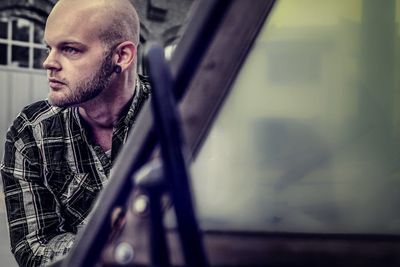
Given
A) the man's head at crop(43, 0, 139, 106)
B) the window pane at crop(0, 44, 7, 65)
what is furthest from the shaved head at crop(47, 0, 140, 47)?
the window pane at crop(0, 44, 7, 65)

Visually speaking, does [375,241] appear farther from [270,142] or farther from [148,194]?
[148,194]

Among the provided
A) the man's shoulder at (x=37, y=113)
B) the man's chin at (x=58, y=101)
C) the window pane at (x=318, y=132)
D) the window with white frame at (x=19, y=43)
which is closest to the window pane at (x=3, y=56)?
the window with white frame at (x=19, y=43)

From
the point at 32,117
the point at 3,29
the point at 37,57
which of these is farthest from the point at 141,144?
the point at 37,57

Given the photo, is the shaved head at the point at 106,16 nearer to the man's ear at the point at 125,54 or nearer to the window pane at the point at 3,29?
the man's ear at the point at 125,54

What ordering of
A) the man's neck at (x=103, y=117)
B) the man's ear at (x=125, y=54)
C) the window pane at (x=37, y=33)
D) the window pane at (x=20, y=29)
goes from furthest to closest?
the window pane at (x=37, y=33) → the window pane at (x=20, y=29) → the man's neck at (x=103, y=117) → the man's ear at (x=125, y=54)

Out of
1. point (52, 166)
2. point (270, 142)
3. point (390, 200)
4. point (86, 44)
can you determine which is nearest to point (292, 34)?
point (270, 142)

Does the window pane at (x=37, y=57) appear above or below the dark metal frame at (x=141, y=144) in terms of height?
below

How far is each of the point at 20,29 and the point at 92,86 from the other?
28.7 feet

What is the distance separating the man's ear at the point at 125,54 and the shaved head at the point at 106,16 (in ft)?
0.08

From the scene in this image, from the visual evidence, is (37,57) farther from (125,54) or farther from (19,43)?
(125,54)

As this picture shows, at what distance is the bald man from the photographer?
65.7 inches

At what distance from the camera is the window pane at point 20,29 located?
9805 millimetres

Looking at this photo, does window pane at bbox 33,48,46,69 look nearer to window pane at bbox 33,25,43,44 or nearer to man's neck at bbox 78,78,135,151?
window pane at bbox 33,25,43,44

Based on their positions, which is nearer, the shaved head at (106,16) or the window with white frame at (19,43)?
the shaved head at (106,16)
